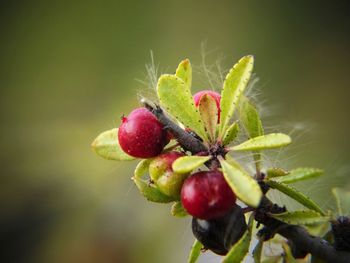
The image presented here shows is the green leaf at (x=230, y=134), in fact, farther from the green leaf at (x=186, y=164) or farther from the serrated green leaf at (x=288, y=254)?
the serrated green leaf at (x=288, y=254)

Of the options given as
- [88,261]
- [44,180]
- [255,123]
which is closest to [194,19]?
[44,180]

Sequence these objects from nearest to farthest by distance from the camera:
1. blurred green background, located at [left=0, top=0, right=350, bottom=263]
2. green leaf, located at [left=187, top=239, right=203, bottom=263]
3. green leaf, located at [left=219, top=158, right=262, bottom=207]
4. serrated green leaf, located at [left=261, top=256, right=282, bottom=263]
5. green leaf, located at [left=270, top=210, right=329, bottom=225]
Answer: green leaf, located at [left=219, top=158, right=262, bottom=207], green leaf, located at [left=270, top=210, right=329, bottom=225], green leaf, located at [left=187, top=239, right=203, bottom=263], serrated green leaf, located at [left=261, top=256, right=282, bottom=263], blurred green background, located at [left=0, top=0, right=350, bottom=263]

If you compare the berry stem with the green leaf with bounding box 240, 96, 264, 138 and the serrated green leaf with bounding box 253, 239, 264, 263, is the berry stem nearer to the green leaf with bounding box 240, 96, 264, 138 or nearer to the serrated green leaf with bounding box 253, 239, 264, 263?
the green leaf with bounding box 240, 96, 264, 138

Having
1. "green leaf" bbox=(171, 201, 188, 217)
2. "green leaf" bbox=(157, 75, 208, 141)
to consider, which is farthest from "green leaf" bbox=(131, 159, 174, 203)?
"green leaf" bbox=(157, 75, 208, 141)

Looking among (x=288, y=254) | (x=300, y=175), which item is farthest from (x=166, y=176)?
(x=288, y=254)

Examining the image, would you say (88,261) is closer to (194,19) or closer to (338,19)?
(194,19)

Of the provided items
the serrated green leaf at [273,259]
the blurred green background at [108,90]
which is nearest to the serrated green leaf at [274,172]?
the serrated green leaf at [273,259]

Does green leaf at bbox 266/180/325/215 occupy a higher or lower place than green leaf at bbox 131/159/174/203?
lower
